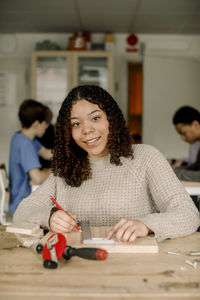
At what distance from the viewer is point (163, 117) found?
5.15 meters

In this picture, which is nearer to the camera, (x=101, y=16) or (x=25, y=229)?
(x=25, y=229)

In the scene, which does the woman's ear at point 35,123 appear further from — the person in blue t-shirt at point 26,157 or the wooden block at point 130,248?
the wooden block at point 130,248

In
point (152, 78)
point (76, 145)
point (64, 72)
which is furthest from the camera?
point (152, 78)

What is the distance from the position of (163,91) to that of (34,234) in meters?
4.28

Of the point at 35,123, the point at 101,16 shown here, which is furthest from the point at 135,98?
the point at 35,123

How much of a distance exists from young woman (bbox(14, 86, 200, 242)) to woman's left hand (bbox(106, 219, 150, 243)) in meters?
0.18

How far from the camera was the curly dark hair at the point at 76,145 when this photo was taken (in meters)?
1.42

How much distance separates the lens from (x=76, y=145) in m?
1.53

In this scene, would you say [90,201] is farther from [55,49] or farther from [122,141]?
[55,49]

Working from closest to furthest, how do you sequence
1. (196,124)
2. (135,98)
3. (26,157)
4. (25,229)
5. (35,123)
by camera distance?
(25,229) < (26,157) < (35,123) < (196,124) < (135,98)

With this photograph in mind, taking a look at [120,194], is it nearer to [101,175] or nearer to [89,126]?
[101,175]

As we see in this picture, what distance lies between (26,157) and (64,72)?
2358 mm

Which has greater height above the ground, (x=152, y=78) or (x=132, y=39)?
(x=132, y=39)

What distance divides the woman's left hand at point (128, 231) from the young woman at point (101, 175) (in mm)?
184
